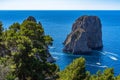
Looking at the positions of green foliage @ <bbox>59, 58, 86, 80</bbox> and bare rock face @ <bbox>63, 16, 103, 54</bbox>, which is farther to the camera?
bare rock face @ <bbox>63, 16, 103, 54</bbox>

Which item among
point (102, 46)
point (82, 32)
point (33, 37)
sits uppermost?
point (33, 37)

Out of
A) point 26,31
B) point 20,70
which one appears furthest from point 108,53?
point 20,70

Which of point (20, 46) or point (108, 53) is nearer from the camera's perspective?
point (20, 46)

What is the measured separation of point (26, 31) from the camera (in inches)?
2066

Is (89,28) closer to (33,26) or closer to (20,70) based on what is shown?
(33,26)

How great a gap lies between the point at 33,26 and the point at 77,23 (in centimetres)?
7883

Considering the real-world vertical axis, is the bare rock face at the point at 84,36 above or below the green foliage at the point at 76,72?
below

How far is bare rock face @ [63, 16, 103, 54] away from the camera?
119188mm

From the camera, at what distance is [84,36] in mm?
120500

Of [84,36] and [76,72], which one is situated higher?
[76,72]

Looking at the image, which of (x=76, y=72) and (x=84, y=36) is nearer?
(x=76, y=72)

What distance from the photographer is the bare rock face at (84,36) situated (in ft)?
391

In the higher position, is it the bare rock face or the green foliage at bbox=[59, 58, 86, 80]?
the green foliage at bbox=[59, 58, 86, 80]

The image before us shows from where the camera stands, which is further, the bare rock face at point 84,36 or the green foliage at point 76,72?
the bare rock face at point 84,36
